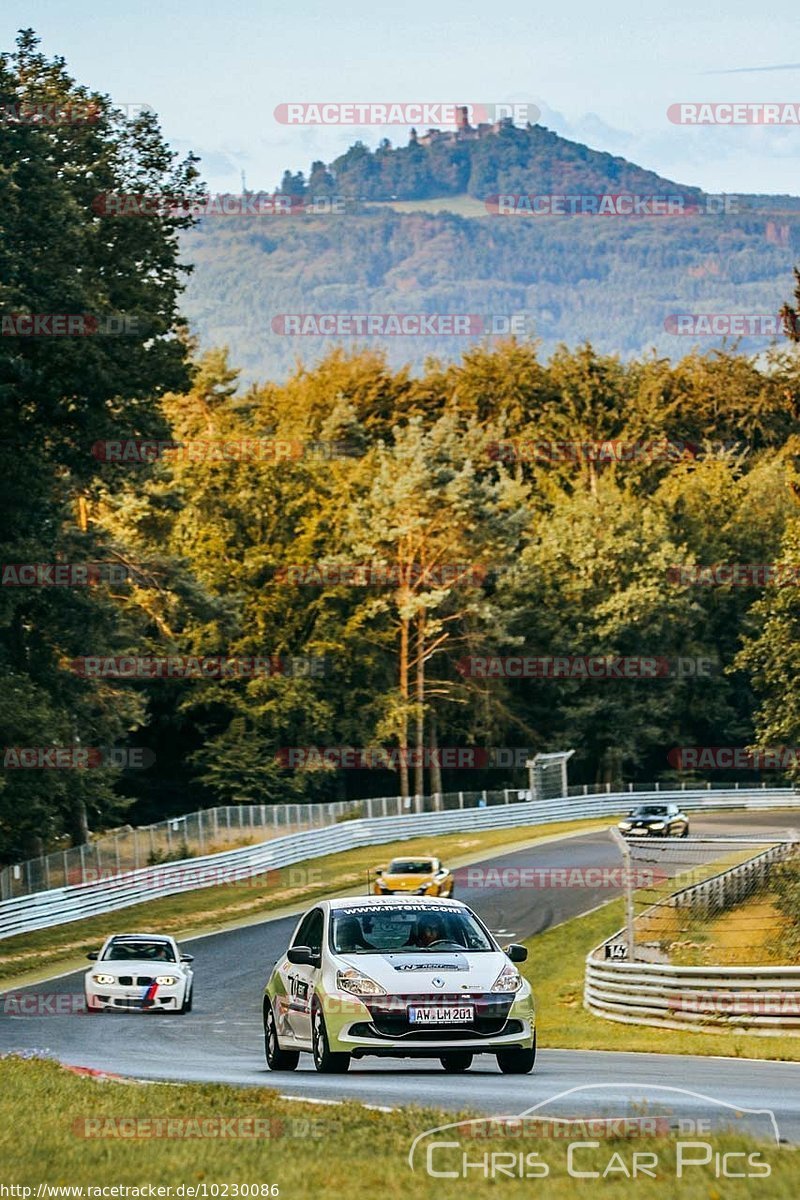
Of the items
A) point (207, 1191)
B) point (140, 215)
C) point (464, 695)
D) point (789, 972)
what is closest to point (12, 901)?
point (140, 215)

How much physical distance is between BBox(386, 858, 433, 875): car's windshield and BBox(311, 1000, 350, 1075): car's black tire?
26868mm

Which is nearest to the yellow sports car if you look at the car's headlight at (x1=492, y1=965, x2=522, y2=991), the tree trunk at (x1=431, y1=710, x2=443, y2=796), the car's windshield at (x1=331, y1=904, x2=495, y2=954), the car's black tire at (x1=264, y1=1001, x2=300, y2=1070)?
the car's black tire at (x1=264, y1=1001, x2=300, y2=1070)

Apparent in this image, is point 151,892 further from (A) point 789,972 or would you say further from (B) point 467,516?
(B) point 467,516

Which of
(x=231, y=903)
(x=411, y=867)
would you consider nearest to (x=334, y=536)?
(x=231, y=903)

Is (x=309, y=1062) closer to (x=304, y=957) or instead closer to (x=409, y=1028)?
(x=304, y=957)

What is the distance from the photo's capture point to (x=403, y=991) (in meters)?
15.0

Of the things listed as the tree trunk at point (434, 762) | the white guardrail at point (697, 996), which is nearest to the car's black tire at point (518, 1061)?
the white guardrail at point (697, 996)

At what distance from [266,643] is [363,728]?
18.6ft

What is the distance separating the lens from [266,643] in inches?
3162

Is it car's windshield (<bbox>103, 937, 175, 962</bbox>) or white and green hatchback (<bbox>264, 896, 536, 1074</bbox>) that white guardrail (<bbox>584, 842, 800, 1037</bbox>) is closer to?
car's windshield (<bbox>103, 937, 175, 962</bbox>)

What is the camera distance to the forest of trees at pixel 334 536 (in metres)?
42.8

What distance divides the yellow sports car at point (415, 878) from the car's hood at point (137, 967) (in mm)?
13654

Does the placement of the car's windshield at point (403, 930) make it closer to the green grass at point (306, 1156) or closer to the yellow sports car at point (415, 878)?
the green grass at point (306, 1156)

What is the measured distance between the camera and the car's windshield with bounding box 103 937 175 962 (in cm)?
2853
